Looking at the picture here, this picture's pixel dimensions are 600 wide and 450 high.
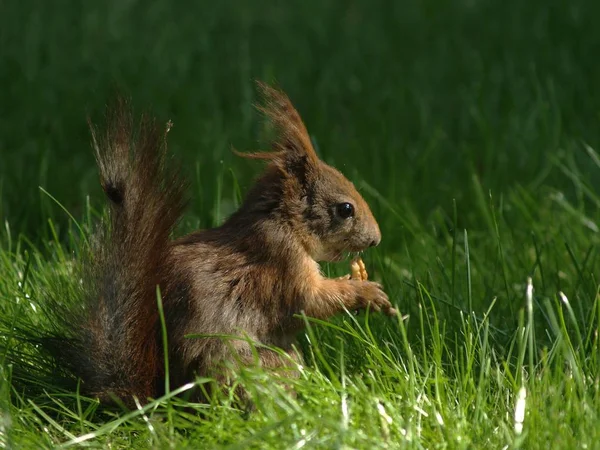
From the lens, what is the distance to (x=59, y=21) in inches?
275

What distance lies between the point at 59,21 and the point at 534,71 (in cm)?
299

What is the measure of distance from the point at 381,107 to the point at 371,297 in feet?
9.53

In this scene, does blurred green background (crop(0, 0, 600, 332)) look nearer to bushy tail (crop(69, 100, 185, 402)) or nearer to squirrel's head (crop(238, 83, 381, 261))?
squirrel's head (crop(238, 83, 381, 261))

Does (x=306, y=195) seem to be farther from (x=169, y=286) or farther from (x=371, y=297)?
(x=169, y=286)

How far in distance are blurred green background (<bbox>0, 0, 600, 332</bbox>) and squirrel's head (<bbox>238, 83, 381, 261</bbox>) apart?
0.40 m

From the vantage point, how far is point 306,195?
3.17 metres

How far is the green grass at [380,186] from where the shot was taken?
2691 mm

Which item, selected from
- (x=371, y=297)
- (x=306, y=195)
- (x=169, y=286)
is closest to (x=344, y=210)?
(x=306, y=195)

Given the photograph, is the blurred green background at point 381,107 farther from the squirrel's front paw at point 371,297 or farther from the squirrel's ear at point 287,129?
the squirrel's ear at point 287,129

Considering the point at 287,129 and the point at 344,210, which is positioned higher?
the point at 287,129

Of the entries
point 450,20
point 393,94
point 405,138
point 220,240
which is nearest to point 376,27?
point 450,20

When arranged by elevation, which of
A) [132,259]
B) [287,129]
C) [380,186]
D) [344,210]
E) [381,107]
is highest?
[287,129]

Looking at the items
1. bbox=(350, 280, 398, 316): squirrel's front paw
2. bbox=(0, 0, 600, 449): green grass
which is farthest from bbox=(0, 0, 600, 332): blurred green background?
bbox=(350, 280, 398, 316): squirrel's front paw

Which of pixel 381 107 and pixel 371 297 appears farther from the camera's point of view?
pixel 381 107
